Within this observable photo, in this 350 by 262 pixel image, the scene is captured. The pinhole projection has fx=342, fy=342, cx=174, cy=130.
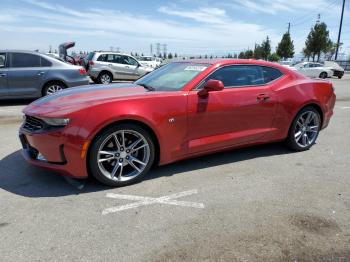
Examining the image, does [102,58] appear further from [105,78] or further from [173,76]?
[173,76]

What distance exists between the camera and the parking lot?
2717mm

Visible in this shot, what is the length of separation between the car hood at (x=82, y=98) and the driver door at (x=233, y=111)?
74 cm

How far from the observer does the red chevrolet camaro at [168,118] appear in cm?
361

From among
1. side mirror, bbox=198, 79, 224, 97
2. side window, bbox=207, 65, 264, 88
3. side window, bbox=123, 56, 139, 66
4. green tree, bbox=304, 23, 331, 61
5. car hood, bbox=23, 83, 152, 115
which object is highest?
green tree, bbox=304, 23, 331, 61

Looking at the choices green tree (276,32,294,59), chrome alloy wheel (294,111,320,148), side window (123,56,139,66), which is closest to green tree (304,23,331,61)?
green tree (276,32,294,59)

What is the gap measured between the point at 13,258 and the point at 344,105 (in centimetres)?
1038

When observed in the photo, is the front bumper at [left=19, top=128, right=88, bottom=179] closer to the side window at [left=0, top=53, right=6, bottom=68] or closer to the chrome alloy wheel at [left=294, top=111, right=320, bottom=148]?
the chrome alloy wheel at [left=294, top=111, right=320, bottom=148]

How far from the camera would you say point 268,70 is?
5.03 metres

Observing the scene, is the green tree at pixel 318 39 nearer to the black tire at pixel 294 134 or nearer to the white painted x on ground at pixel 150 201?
the black tire at pixel 294 134

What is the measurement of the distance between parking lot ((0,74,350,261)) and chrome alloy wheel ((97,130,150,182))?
18cm

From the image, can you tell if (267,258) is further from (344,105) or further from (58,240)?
(344,105)

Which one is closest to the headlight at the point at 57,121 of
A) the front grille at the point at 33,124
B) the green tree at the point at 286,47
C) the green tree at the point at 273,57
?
the front grille at the point at 33,124

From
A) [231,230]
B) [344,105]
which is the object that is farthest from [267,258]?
[344,105]

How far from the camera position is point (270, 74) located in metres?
5.02
